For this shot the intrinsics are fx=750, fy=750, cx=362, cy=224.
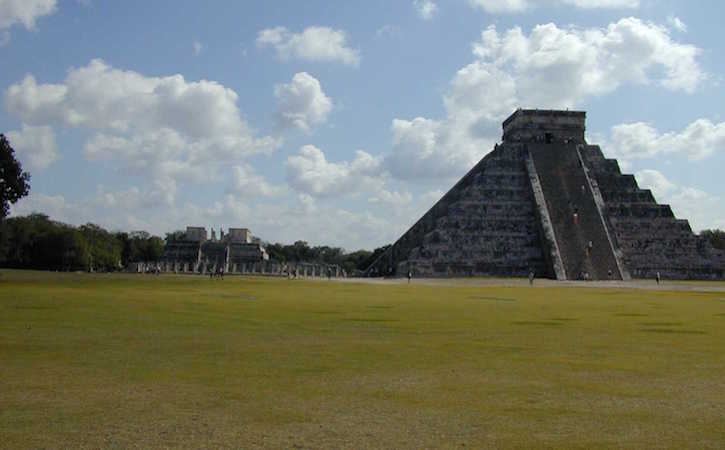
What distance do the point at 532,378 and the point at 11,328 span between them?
8.56m

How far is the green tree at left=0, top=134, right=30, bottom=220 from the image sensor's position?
37250mm

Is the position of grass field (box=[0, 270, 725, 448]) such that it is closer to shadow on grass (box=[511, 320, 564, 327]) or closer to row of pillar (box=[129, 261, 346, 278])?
shadow on grass (box=[511, 320, 564, 327])

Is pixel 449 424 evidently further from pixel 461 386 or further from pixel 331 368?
pixel 331 368

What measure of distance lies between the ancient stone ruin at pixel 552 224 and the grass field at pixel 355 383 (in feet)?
114

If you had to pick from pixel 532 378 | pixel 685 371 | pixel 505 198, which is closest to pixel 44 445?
pixel 532 378

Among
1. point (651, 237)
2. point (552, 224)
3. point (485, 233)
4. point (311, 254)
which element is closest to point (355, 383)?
point (485, 233)

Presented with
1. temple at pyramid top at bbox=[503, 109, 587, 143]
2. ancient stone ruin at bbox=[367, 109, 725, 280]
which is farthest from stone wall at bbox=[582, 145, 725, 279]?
temple at pyramid top at bbox=[503, 109, 587, 143]

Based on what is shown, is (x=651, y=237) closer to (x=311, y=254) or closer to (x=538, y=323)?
(x=538, y=323)

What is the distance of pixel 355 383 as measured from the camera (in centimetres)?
765

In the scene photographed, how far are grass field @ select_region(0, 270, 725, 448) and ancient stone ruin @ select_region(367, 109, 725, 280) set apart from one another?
34.8m

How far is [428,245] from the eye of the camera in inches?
1966

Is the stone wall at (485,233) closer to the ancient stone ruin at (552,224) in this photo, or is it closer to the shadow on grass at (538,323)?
the ancient stone ruin at (552,224)

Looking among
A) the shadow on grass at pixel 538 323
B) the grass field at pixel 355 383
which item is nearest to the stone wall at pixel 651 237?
the shadow on grass at pixel 538 323

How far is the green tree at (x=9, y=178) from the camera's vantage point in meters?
37.2
